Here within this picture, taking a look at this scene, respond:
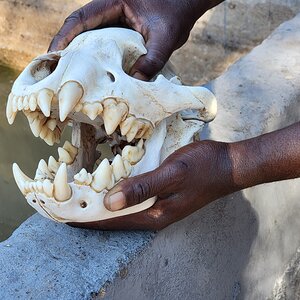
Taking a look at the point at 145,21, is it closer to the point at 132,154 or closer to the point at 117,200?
the point at 132,154

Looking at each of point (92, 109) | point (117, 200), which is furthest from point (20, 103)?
point (117, 200)

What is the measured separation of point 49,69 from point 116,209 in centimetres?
34

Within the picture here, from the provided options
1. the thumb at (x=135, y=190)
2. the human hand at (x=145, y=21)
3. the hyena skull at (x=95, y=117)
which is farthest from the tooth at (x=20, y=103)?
the human hand at (x=145, y=21)

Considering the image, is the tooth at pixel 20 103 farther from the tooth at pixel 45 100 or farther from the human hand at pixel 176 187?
the human hand at pixel 176 187

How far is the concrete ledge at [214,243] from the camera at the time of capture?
1.27 metres

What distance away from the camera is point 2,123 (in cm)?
397

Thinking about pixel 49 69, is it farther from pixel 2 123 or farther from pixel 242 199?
pixel 2 123

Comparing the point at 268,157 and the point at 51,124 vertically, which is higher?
the point at 51,124

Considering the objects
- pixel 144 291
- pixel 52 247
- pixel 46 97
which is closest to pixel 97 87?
pixel 46 97

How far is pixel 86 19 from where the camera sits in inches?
63.9

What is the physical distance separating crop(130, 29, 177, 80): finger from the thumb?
292 millimetres

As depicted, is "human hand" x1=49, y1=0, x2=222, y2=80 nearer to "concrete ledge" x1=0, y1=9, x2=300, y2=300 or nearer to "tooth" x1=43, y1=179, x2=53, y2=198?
"concrete ledge" x1=0, y1=9, x2=300, y2=300

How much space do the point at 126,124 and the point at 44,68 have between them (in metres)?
0.22

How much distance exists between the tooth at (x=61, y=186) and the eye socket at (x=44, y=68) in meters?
0.24
